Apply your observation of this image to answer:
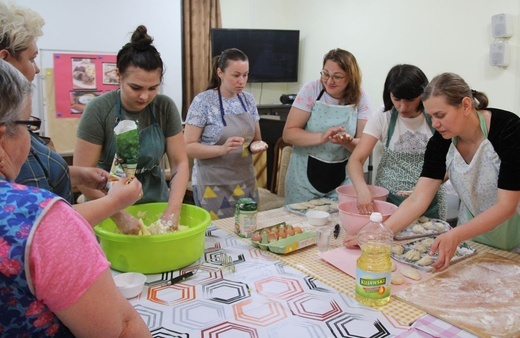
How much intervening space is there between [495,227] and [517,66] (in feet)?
7.62

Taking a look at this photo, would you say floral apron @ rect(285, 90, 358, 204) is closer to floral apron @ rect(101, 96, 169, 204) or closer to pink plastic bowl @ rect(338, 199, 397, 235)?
pink plastic bowl @ rect(338, 199, 397, 235)

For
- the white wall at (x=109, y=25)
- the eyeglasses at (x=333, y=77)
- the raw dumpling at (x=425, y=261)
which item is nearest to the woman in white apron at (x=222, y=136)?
the eyeglasses at (x=333, y=77)

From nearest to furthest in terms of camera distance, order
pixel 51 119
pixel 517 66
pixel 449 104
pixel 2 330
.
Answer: pixel 2 330
pixel 449 104
pixel 517 66
pixel 51 119

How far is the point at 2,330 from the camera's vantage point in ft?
2.59

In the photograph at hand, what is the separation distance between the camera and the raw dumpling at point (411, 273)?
147cm

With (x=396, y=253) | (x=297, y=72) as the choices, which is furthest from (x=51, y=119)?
(x=396, y=253)

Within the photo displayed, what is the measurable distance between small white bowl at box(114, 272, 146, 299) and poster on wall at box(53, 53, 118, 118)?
124 inches

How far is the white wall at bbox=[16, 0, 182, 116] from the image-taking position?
3.99m

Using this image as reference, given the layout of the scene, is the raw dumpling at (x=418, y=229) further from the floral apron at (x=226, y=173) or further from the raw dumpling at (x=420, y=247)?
the floral apron at (x=226, y=173)

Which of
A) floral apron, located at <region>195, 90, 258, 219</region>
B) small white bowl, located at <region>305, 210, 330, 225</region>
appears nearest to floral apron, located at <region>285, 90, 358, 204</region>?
floral apron, located at <region>195, 90, 258, 219</region>

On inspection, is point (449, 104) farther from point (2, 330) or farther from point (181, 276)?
point (2, 330)

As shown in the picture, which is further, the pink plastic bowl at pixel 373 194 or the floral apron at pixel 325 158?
the floral apron at pixel 325 158

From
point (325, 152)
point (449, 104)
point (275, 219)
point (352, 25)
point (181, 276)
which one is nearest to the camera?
point (181, 276)

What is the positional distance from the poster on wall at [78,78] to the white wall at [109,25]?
97 mm
